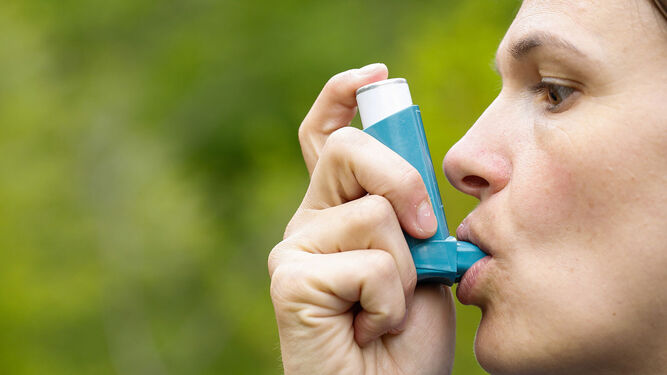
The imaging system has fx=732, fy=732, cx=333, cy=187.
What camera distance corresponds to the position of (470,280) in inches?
65.1

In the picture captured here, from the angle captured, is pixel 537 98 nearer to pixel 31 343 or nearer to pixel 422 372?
pixel 422 372

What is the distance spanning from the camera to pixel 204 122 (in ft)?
29.2

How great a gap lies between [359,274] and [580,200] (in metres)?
0.49

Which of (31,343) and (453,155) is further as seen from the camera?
(31,343)

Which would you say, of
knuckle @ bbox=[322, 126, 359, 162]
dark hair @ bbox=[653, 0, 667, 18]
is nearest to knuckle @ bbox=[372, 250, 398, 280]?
knuckle @ bbox=[322, 126, 359, 162]

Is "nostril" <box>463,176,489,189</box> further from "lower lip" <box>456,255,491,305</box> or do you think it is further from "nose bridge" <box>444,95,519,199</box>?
"lower lip" <box>456,255,491,305</box>

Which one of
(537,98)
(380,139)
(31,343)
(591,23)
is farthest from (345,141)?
(31,343)

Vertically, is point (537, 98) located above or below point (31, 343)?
above

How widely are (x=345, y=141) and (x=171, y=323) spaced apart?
6515 millimetres

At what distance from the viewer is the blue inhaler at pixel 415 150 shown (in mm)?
1655

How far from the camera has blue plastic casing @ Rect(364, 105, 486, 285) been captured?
1653 mm

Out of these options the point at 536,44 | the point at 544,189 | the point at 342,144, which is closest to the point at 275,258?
the point at 342,144

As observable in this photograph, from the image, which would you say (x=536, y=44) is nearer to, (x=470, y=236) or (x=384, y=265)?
(x=470, y=236)

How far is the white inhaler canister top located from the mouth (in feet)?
1.00
